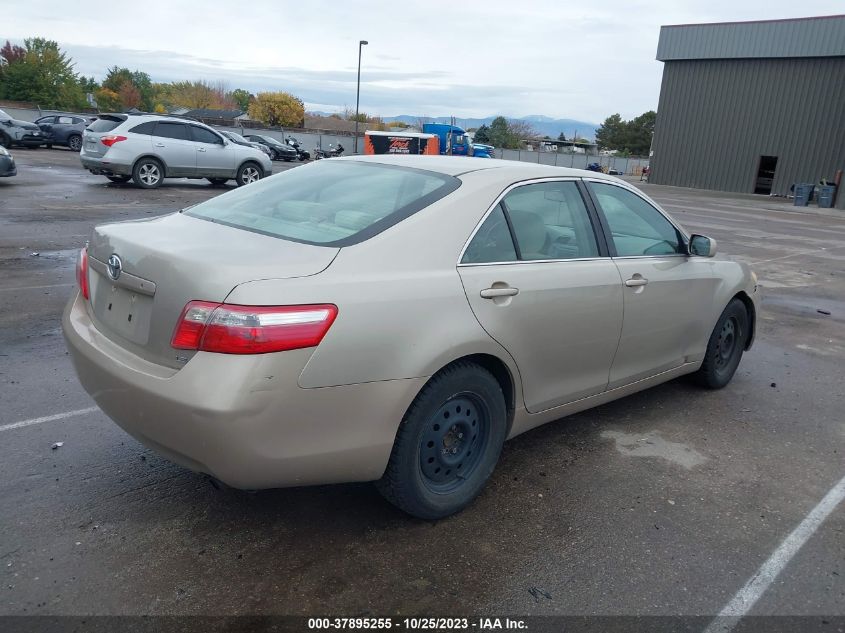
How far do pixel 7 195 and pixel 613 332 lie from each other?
13.7 meters

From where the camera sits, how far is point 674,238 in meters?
4.45

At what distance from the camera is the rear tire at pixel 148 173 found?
16.2 metres

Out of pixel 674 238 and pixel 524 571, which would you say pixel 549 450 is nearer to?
pixel 524 571

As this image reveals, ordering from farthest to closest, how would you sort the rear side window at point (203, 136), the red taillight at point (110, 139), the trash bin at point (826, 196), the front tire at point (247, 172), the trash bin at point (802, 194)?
the trash bin at point (802, 194) < the trash bin at point (826, 196) < the front tire at point (247, 172) < the rear side window at point (203, 136) < the red taillight at point (110, 139)

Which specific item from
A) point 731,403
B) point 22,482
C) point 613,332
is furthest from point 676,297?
point 22,482

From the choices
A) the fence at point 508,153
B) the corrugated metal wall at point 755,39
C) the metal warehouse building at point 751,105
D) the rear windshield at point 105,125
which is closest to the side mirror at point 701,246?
the rear windshield at point 105,125

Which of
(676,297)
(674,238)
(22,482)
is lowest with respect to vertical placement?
(22,482)

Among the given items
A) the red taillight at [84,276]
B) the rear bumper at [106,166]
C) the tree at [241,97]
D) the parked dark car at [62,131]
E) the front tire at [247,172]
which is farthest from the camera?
the tree at [241,97]

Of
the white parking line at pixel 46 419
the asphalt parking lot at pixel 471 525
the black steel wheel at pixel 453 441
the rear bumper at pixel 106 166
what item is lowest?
the white parking line at pixel 46 419

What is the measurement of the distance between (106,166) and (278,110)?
230 feet

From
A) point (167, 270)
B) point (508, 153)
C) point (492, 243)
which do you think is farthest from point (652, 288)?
point (508, 153)

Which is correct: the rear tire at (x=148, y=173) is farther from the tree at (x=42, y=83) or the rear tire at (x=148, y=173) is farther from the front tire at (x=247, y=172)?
the tree at (x=42, y=83)

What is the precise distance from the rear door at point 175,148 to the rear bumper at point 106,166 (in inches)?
31.2

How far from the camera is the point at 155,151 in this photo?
16.2 meters
